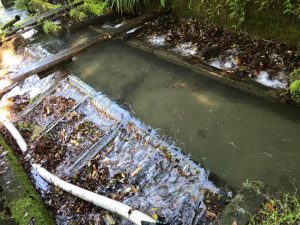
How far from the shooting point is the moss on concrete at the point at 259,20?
253 inches

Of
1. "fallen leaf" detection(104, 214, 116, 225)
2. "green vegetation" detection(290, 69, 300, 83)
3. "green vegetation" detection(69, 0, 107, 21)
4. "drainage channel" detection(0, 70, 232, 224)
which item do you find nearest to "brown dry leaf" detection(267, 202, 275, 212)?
"drainage channel" detection(0, 70, 232, 224)

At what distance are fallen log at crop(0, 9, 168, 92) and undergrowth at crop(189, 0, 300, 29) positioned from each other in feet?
4.17

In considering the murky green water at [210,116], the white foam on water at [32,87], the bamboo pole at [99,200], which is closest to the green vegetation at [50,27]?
the white foam on water at [32,87]

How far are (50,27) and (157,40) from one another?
3.77 m

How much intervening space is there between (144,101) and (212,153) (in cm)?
196

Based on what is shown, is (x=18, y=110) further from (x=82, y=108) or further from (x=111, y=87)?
(x=111, y=87)

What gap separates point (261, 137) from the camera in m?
5.10

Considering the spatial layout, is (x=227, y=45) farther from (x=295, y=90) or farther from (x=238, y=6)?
(x=295, y=90)

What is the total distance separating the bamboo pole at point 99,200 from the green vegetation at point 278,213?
1.24 m

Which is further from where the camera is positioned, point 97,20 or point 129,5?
point 97,20

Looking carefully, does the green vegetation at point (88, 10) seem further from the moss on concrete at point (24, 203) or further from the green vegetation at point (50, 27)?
the moss on concrete at point (24, 203)

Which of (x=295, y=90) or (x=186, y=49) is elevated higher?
(x=295, y=90)

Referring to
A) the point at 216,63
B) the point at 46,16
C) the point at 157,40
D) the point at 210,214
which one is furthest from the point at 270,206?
the point at 46,16

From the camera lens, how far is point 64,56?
27.0 feet
